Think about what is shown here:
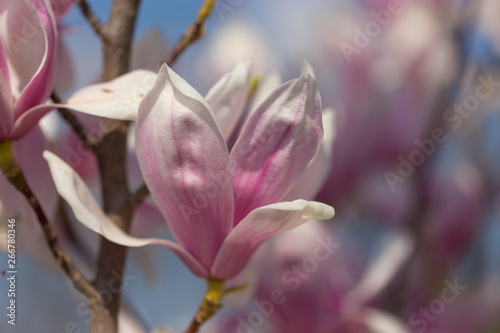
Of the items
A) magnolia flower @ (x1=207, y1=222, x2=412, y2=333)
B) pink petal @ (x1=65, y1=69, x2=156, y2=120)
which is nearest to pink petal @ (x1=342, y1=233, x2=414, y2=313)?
magnolia flower @ (x1=207, y1=222, x2=412, y2=333)

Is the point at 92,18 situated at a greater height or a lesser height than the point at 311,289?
greater

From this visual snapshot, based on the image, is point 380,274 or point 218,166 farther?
point 380,274

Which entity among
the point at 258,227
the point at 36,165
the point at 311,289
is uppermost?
the point at 258,227

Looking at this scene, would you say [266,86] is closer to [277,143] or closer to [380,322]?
[277,143]

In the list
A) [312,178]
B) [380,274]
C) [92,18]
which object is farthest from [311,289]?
[92,18]

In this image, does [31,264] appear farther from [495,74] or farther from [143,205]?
[495,74]

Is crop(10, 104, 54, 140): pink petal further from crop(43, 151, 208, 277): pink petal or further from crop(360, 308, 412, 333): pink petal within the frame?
crop(360, 308, 412, 333): pink petal
